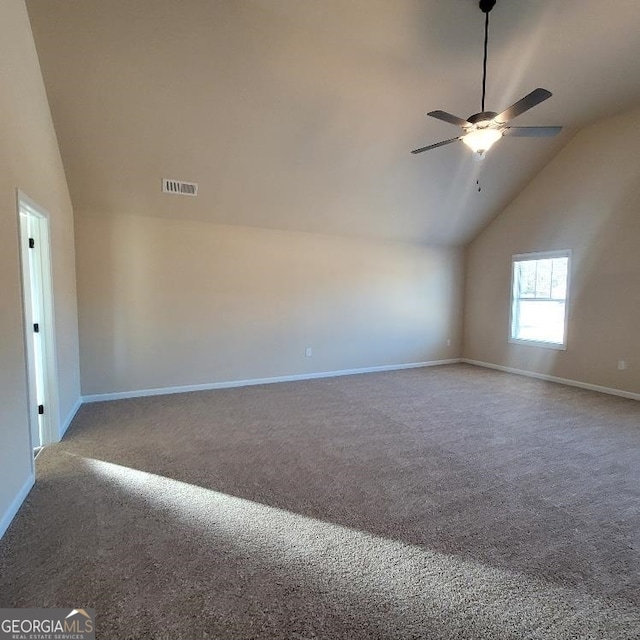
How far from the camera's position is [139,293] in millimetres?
4730

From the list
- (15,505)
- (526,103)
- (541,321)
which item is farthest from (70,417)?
(541,321)

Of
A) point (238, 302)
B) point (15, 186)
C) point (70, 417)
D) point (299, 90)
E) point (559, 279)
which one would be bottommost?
point (70, 417)

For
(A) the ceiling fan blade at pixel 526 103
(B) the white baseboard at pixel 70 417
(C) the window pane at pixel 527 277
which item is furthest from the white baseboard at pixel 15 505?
(C) the window pane at pixel 527 277

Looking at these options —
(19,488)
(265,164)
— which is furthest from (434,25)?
(19,488)

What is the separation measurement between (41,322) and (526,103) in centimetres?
418

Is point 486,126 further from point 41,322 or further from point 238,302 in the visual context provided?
point 41,322

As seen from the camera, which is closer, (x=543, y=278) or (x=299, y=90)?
(x=299, y=90)

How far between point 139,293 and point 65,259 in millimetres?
997

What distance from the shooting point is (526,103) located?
2.47 meters

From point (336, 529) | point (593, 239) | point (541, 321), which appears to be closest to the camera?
point (336, 529)

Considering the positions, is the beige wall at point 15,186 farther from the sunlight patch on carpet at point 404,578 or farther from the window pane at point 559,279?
the window pane at point 559,279

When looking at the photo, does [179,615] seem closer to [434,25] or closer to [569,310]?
[434,25]

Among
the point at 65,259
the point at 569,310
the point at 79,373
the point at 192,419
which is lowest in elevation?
the point at 192,419

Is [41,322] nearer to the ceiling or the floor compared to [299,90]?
nearer to the floor
